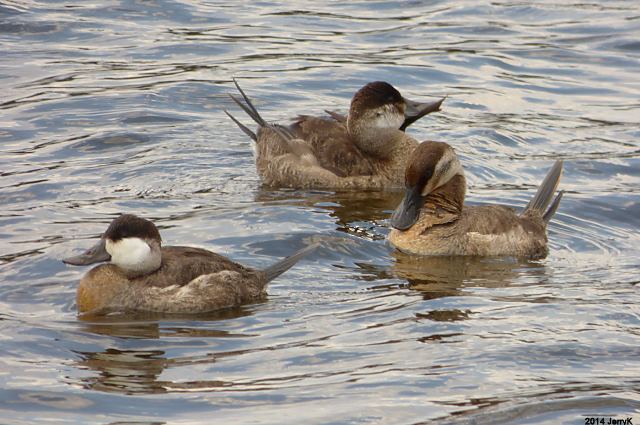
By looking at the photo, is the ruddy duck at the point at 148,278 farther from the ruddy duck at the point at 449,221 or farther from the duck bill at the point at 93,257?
the ruddy duck at the point at 449,221

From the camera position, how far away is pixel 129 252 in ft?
32.0

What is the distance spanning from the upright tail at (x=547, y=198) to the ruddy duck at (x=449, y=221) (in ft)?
0.46

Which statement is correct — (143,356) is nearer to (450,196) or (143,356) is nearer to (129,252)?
(129,252)

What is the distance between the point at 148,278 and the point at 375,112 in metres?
5.26

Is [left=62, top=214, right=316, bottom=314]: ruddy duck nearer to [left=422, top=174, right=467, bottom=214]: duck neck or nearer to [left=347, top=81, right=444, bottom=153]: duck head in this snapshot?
[left=422, top=174, right=467, bottom=214]: duck neck

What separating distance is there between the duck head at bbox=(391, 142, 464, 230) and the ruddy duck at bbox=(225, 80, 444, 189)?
91.5 inches

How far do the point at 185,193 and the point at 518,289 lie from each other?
4157mm

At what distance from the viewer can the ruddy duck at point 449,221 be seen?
11.9 m

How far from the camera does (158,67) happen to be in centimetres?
1897

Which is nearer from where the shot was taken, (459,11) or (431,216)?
(431,216)

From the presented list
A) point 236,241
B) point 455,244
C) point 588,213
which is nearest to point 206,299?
point 236,241

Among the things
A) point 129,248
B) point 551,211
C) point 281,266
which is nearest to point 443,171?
point 551,211

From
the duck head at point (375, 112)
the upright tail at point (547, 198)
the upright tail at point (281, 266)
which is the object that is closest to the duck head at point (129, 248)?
the upright tail at point (281, 266)

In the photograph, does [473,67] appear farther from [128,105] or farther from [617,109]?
[128,105]
